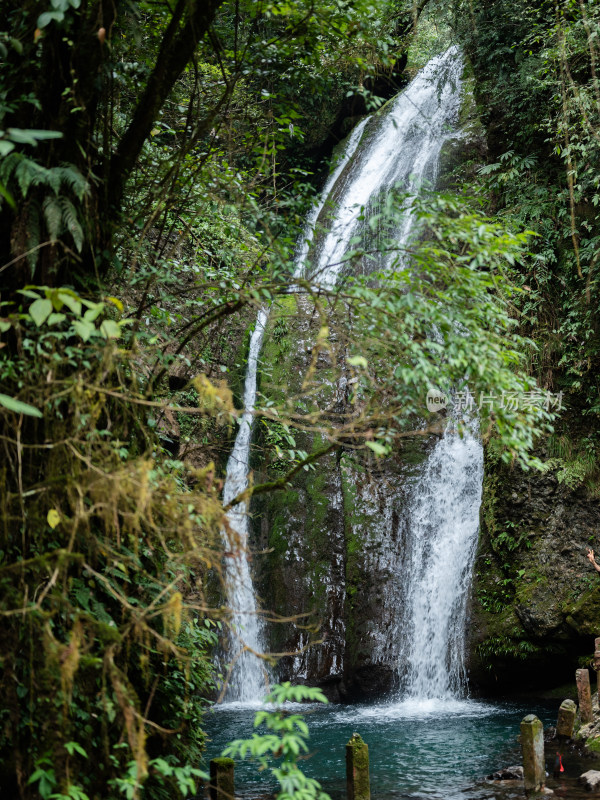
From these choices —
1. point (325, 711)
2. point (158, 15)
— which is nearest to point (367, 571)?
point (325, 711)

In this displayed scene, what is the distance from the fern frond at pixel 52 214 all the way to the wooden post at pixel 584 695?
290 inches

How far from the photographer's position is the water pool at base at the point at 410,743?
6883 millimetres

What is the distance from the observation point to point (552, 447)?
442 inches

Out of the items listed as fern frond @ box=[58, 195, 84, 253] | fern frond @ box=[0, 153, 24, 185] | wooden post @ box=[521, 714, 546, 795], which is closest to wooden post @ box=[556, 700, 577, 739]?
wooden post @ box=[521, 714, 546, 795]

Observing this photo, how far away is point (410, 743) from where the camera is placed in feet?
27.9

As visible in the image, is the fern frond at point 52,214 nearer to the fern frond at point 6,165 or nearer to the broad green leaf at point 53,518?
the fern frond at point 6,165

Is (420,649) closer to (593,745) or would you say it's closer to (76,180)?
(593,745)

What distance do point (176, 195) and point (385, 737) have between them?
723cm

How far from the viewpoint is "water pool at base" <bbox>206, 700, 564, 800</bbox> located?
6.88 meters

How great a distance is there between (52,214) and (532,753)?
19.5 feet

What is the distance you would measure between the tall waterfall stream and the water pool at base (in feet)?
0.05

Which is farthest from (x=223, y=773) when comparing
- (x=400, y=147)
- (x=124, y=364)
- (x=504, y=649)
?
(x=400, y=147)

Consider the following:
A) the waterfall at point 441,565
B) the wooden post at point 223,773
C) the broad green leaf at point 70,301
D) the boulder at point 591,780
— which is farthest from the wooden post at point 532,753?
the broad green leaf at point 70,301

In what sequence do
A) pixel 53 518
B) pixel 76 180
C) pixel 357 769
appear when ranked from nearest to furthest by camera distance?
pixel 53 518 → pixel 76 180 → pixel 357 769
